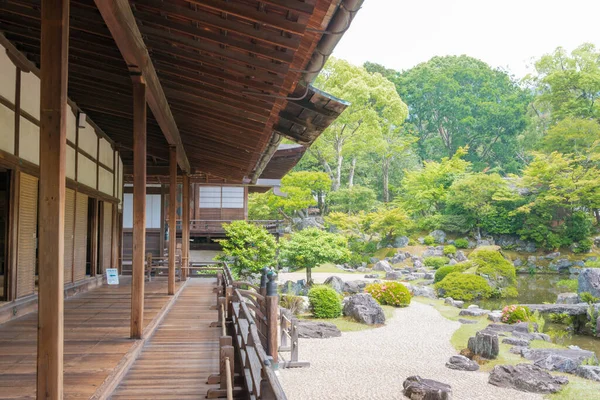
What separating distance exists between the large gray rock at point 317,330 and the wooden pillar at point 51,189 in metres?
9.69

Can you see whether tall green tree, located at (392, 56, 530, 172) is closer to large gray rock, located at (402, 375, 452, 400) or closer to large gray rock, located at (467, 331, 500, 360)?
large gray rock, located at (467, 331, 500, 360)

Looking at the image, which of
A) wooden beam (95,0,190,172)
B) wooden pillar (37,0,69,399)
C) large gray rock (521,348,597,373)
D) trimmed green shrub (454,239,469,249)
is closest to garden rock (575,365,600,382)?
large gray rock (521,348,597,373)

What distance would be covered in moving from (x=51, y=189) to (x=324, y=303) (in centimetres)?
1198

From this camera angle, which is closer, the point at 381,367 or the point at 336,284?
the point at 381,367

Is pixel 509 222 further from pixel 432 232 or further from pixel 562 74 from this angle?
pixel 562 74

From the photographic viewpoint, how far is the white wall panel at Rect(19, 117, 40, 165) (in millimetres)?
6164

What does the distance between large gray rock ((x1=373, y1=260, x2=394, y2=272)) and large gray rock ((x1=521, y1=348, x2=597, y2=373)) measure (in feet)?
44.4

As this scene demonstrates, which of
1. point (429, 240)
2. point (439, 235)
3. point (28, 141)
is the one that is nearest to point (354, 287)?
point (429, 240)

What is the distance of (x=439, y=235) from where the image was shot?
28.6 metres

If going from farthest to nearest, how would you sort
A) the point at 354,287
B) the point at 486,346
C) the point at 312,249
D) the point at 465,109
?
1. the point at 465,109
2. the point at 354,287
3. the point at 312,249
4. the point at 486,346

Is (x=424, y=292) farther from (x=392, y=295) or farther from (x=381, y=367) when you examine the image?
(x=381, y=367)

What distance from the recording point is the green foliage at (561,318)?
47.4 ft

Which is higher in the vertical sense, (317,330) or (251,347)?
(251,347)

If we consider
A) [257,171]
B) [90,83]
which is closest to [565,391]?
[257,171]
